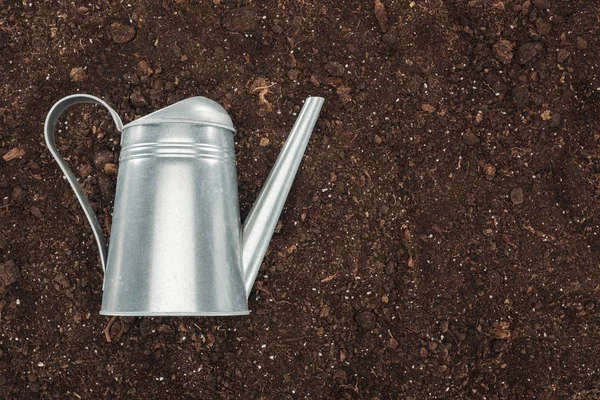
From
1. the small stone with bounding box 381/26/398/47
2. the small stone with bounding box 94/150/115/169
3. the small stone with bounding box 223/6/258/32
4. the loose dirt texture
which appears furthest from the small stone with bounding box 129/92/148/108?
the small stone with bounding box 381/26/398/47

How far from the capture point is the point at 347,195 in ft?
4.49

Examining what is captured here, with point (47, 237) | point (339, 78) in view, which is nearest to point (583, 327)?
point (339, 78)

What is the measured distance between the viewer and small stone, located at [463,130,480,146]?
138cm

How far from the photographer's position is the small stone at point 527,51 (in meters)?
1.38

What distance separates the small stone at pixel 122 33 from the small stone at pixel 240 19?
0.64 feet

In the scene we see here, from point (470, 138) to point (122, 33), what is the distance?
0.76 m

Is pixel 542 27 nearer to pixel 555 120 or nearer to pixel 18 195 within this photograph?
pixel 555 120

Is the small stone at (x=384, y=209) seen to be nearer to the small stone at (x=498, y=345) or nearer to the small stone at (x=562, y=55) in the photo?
the small stone at (x=498, y=345)

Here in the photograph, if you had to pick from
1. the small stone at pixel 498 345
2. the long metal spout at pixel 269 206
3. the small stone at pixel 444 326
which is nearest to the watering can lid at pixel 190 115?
the long metal spout at pixel 269 206

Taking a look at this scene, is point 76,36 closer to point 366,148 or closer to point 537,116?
point 366,148

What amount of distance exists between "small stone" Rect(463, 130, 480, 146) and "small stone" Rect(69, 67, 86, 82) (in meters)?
0.81

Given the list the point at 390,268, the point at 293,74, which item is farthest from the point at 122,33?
the point at 390,268

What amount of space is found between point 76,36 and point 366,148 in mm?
648

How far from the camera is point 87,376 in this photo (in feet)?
4.44
